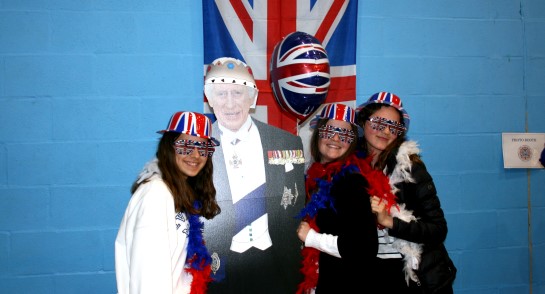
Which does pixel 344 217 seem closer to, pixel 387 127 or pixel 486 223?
pixel 387 127

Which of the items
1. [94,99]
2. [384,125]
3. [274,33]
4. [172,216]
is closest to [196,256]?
[172,216]

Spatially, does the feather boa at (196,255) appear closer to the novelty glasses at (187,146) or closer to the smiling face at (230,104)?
the novelty glasses at (187,146)

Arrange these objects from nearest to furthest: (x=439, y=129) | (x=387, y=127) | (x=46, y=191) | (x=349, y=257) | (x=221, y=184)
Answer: (x=349, y=257) < (x=221, y=184) < (x=387, y=127) < (x=46, y=191) < (x=439, y=129)

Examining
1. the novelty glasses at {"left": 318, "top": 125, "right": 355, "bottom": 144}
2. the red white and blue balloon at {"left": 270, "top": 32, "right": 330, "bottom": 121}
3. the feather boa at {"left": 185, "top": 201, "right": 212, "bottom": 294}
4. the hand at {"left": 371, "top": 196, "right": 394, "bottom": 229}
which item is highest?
the red white and blue balloon at {"left": 270, "top": 32, "right": 330, "bottom": 121}

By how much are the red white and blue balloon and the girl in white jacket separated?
1.64ft

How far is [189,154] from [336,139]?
666mm

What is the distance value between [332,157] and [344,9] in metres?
1.06

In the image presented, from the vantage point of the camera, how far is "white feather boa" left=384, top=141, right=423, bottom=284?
1.97 m

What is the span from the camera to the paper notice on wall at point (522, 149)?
2.98 metres

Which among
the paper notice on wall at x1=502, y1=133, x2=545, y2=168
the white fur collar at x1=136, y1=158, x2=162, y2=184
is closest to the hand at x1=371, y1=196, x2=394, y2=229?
the white fur collar at x1=136, y1=158, x2=162, y2=184

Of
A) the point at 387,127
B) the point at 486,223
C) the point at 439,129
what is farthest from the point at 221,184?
the point at 486,223

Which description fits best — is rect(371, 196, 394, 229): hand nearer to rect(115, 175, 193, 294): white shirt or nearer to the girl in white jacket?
the girl in white jacket

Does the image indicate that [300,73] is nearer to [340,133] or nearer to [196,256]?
[340,133]

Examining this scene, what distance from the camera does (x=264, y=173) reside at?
200cm
